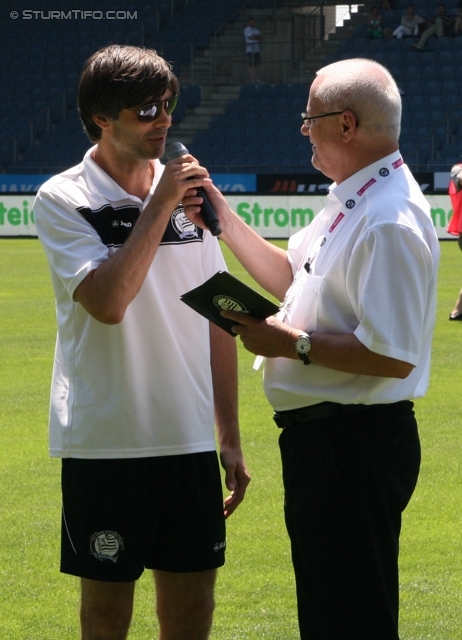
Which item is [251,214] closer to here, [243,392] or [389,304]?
[243,392]

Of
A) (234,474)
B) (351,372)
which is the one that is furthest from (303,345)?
(234,474)

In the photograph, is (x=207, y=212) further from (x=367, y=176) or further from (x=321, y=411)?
(x=321, y=411)

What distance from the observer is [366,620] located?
3.02 meters

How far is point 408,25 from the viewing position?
32.7 m

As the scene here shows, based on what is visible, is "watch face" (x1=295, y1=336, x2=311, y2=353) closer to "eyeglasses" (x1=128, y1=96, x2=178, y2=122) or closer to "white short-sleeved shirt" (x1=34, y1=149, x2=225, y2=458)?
"white short-sleeved shirt" (x1=34, y1=149, x2=225, y2=458)

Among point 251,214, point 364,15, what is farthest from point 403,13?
point 251,214

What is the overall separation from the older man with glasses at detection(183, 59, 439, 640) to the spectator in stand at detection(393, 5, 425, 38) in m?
31.3

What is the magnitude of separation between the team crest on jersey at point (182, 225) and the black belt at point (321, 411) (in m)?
0.68

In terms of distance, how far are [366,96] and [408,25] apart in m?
31.7

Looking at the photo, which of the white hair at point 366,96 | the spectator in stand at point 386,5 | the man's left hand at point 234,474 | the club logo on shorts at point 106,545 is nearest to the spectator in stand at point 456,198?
the man's left hand at point 234,474

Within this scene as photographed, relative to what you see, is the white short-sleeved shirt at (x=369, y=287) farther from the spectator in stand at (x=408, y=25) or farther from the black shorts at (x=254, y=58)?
the black shorts at (x=254, y=58)

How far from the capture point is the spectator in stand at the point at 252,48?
33656 millimetres

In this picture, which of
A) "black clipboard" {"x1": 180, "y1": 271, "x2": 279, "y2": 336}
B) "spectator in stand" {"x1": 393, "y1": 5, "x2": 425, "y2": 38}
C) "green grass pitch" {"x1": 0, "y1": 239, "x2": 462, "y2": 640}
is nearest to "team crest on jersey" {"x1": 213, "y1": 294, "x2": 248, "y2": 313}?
"black clipboard" {"x1": 180, "y1": 271, "x2": 279, "y2": 336}

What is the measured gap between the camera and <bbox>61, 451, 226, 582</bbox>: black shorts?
3113mm
